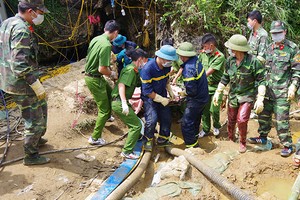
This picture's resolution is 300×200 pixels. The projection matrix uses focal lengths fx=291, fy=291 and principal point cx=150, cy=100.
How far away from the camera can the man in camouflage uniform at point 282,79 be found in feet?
15.4

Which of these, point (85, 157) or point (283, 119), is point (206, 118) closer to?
point (283, 119)

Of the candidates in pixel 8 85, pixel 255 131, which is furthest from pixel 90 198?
pixel 255 131

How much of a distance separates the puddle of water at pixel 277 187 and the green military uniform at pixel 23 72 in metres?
3.34

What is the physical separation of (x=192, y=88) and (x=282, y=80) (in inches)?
59.2

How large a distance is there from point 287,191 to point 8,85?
4229mm

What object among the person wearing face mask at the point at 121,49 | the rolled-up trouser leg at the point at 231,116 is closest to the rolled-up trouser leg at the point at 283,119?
the rolled-up trouser leg at the point at 231,116

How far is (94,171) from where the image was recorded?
15.6 feet

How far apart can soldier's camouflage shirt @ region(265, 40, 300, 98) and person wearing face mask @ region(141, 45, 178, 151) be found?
5.49ft

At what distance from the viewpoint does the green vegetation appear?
7.19 meters

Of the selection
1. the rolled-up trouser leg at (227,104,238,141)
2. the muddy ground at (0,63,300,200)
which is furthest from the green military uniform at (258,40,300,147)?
the rolled-up trouser leg at (227,104,238,141)

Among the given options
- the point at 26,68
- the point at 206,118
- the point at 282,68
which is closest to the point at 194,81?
the point at 206,118

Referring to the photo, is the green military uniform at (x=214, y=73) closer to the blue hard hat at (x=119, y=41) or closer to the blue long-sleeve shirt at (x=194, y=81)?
the blue long-sleeve shirt at (x=194, y=81)

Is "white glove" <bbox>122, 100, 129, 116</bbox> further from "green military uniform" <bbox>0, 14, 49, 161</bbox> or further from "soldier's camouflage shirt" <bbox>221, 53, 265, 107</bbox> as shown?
"soldier's camouflage shirt" <bbox>221, 53, 265, 107</bbox>

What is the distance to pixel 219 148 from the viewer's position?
4.99 metres
